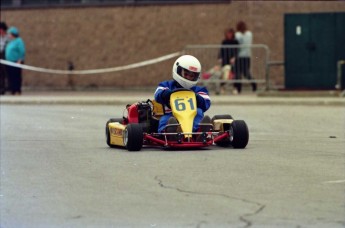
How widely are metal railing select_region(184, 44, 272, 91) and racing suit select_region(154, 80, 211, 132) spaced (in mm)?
13497

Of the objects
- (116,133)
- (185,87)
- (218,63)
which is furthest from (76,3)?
(185,87)

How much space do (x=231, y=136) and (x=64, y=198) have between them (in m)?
4.86

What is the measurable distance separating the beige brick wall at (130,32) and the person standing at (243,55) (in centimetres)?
257

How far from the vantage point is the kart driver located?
1541cm

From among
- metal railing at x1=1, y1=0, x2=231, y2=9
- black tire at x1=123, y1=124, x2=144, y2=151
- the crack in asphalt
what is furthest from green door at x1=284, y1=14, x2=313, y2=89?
the crack in asphalt

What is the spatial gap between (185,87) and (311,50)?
15539mm

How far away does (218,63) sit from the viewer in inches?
1193

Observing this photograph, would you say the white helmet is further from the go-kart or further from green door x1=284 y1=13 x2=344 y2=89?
green door x1=284 y1=13 x2=344 y2=89

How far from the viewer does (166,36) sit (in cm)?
3503

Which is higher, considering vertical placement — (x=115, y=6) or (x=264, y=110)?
(x=115, y=6)

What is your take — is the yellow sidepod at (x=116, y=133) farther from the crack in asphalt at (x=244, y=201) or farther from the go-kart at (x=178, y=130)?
the crack in asphalt at (x=244, y=201)

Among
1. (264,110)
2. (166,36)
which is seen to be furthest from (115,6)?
(264,110)

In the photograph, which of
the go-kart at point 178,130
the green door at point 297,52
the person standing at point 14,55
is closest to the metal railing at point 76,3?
the green door at point 297,52

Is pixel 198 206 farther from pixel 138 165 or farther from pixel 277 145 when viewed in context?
pixel 277 145
